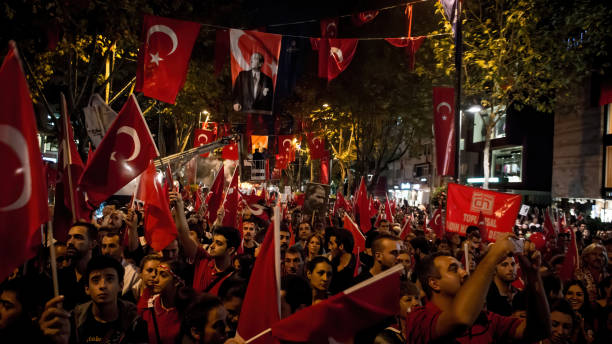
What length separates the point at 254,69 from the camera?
34.3 ft

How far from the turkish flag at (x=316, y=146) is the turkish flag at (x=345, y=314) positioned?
24.1 meters

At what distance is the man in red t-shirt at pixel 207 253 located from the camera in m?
5.22

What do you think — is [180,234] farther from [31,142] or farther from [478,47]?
[478,47]

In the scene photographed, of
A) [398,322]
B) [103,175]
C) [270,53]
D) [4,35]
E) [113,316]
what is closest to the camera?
[113,316]

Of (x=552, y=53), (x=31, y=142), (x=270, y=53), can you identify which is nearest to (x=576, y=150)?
(x=552, y=53)

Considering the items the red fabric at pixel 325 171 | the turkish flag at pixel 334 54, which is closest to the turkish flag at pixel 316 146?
the red fabric at pixel 325 171

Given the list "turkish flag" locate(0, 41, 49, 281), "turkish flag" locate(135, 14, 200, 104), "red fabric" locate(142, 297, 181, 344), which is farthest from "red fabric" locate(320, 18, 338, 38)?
"turkish flag" locate(0, 41, 49, 281)

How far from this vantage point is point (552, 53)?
1650cm

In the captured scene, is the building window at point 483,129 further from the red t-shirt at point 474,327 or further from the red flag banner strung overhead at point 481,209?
the red t-shirt at point 474,327

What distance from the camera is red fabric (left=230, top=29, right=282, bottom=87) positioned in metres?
10.2

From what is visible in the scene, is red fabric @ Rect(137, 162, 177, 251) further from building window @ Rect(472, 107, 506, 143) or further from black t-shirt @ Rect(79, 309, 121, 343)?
building window @ Rect(472, 107, 506, 143)

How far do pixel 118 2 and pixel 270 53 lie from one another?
3.32 m

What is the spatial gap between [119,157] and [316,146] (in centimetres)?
2217

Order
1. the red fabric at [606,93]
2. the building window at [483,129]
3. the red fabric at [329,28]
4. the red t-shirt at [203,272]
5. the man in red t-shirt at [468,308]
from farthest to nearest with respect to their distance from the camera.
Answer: the building window at [483,129] < the red fabric at [606,93] < the red fabric at [329,28] < the red t-shirt at [203,272] < the man in red t-shirt at [468,308]
